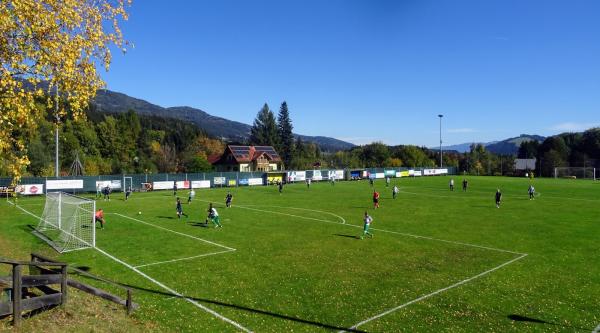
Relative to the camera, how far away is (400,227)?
31594 millimetres

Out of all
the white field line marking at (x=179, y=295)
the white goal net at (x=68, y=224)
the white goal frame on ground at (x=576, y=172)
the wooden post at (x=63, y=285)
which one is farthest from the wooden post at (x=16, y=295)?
the white goal frame on ground at (x=576, y=172)

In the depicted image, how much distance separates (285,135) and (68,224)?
118 m

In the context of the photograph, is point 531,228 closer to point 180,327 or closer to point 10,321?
point 180,327

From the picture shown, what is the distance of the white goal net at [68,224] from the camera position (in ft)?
83.7

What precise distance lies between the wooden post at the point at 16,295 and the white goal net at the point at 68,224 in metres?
A: 15.6

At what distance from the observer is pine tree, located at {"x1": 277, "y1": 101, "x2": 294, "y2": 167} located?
464 ft

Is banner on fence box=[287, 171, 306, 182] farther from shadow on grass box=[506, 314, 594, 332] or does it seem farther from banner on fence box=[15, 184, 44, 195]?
shadow on grass box=[506, 314, 594, 332]

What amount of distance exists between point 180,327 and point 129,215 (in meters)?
27.5

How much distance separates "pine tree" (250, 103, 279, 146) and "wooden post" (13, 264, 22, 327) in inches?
5125

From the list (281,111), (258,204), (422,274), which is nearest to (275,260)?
(422,274)

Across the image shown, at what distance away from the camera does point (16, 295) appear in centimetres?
991

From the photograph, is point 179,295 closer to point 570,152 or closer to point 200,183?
point 200,183

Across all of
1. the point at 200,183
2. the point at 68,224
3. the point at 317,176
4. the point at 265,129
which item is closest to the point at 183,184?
the point at 200,183

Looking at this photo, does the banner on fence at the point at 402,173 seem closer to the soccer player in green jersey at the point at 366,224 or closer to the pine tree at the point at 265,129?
the pine tree at the point at 265,129
